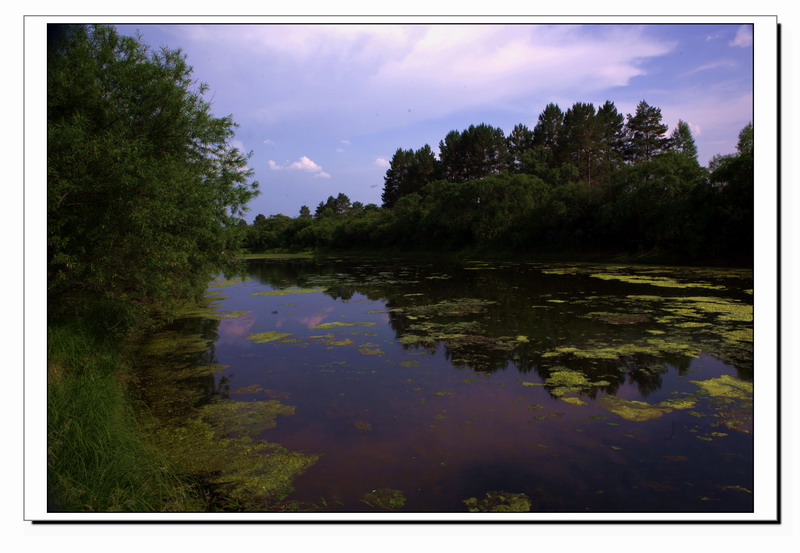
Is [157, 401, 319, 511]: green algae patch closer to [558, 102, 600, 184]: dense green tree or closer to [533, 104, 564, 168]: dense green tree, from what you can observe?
[558, 102, 600, 184]: dense green tree

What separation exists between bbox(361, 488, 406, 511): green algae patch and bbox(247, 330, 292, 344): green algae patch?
650 cm

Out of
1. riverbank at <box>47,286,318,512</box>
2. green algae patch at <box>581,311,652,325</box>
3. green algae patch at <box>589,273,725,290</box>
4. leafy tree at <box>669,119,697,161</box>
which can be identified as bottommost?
riverbank at <box>47,286,318,512</box>

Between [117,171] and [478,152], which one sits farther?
[478,152]

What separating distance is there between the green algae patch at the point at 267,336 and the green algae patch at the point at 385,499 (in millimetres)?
6495

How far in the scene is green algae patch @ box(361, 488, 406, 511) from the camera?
12.2ft

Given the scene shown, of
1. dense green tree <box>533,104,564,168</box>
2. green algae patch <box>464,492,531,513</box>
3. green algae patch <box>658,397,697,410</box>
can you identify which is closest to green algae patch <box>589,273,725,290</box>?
green algae patch <box>658,397,697,410</box>

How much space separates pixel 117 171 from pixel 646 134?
49.0 m

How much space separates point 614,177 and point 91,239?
33481 mm

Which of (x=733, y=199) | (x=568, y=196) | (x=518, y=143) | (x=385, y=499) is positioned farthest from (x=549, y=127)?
(x=385, y=499)

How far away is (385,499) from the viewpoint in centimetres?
381

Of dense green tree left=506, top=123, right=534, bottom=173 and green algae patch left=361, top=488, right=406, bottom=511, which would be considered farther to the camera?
dense green tree left=506, top=123, right=534, bottom=173
